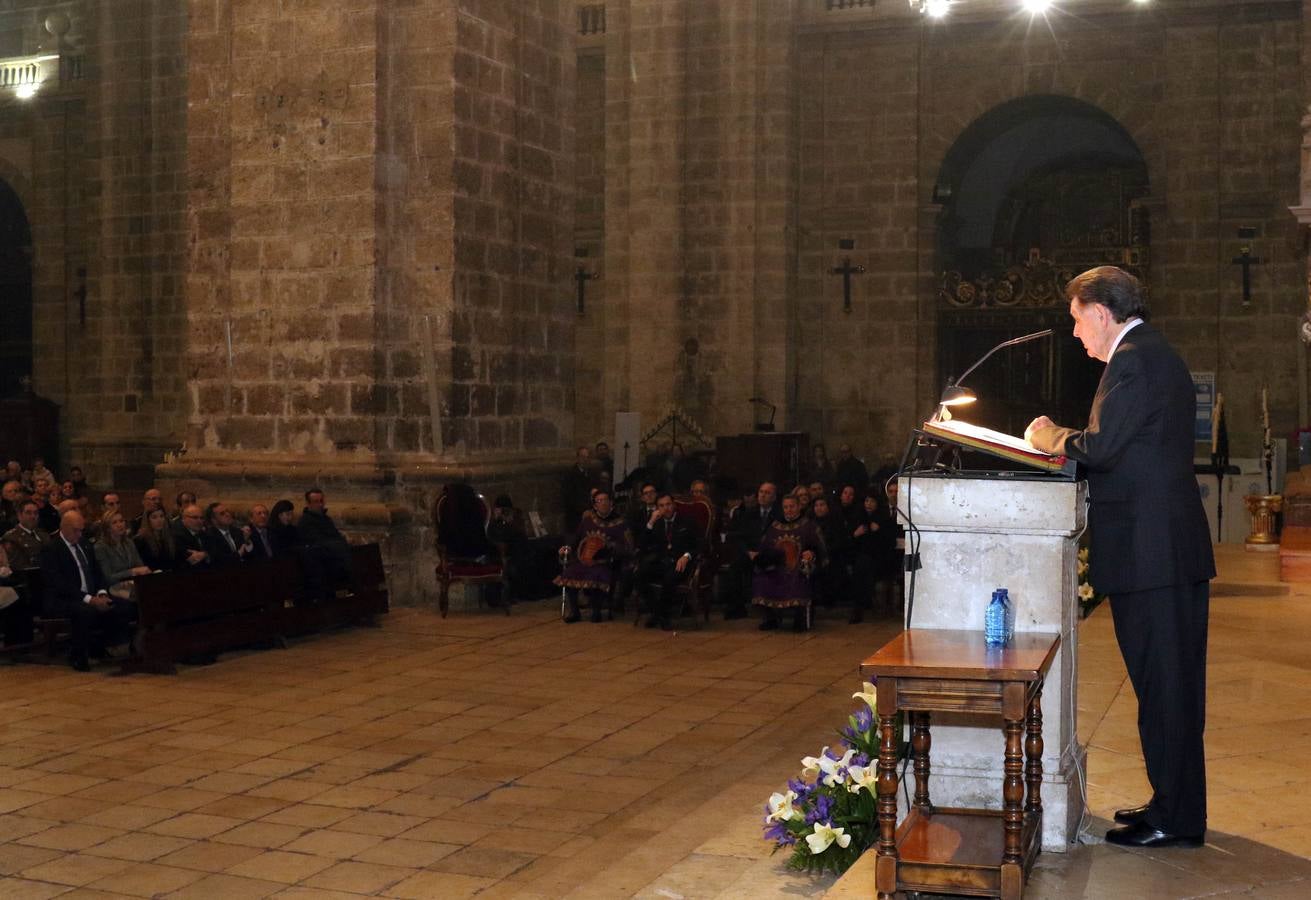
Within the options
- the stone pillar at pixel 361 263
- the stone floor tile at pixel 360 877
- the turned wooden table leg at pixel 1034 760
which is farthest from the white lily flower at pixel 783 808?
the stone pillar at pixel 361 263

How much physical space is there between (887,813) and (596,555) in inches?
333

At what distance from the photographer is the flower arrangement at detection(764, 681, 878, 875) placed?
185 inches

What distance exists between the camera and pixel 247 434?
13109mm

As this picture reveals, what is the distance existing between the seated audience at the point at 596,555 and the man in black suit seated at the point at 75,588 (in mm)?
3443

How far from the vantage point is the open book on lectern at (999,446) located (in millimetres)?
4184

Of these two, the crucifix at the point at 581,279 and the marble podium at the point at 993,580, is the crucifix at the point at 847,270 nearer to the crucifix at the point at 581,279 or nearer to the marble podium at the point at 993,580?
the crucifix at the point at 581,279

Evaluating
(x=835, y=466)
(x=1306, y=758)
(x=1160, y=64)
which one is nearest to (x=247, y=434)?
(x=835, y=466)

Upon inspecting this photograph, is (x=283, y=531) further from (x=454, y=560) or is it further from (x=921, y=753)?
(x=921, y=753)

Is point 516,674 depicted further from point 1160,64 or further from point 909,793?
point 1160,64

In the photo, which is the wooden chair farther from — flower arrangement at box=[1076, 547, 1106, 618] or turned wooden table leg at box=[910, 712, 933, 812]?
turned wooden table leg at box=[910, 712, 933, 812]

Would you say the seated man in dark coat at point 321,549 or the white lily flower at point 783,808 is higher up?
the seated man in dark coat at point 321,549

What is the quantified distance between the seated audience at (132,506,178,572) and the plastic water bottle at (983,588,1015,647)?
7957 mm

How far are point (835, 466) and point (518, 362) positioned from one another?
548 cm

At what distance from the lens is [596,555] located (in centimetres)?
1228
